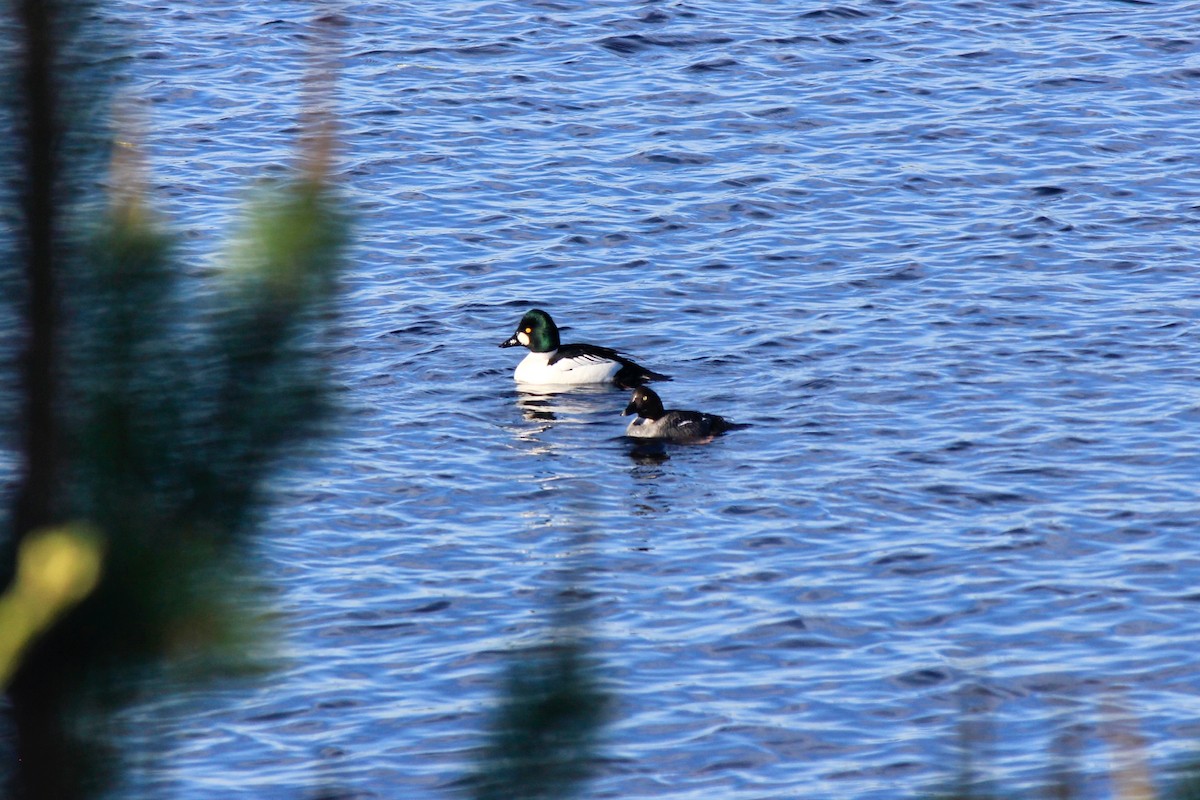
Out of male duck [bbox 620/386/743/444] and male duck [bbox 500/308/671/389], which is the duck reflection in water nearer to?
male duck [bbox 500/308/671/389]

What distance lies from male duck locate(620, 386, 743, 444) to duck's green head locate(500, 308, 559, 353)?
159 centimetres

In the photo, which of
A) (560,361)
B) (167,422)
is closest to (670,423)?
(560,361)

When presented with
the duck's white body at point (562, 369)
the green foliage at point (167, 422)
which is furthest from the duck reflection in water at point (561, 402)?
the green foliage at point (167, 422)

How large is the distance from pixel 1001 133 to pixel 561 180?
18.7 ft

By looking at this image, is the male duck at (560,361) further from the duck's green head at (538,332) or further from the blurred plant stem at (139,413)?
the blurred plant stem at (139,413)

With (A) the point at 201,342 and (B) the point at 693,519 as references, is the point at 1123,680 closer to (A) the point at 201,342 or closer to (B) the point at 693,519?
(B) the point at 693,519

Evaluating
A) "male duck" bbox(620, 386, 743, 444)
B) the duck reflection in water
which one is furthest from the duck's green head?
"male duck" bbox(620, 386, 743, 444)

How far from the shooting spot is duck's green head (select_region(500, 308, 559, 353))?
16797 millimetres

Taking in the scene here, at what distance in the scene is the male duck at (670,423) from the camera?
1472 cm

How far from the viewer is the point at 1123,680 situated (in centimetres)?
1019

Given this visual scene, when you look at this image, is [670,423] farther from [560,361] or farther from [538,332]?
[538,332]

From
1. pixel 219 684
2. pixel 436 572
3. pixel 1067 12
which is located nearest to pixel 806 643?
pixel 436 572

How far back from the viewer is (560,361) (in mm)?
16844

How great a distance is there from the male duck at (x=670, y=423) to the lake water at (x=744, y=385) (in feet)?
0.46
